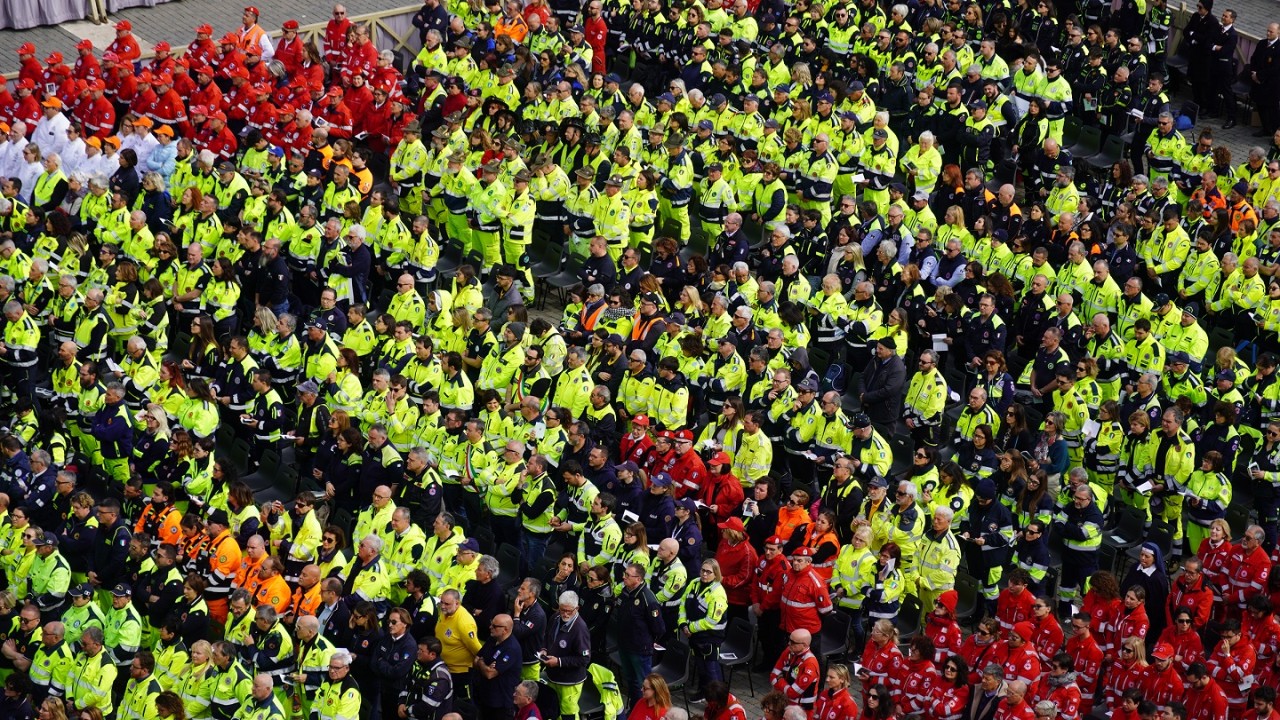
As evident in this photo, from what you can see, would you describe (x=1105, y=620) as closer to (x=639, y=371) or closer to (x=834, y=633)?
(x=834, y=633)

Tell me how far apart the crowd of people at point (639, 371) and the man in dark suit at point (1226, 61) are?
0.21 feet

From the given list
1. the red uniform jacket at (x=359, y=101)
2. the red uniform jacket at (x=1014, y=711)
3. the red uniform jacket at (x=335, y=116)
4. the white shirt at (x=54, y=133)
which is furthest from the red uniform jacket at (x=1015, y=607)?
the white shirt at (x=54, y=133)

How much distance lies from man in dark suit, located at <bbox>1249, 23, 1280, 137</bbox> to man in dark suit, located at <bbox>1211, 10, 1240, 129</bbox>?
11.5 inches

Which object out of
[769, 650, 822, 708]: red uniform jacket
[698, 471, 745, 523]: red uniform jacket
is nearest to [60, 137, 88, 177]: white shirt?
[698, 471, 745, 523]: red uniform jacket

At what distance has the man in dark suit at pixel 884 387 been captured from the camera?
779 inches

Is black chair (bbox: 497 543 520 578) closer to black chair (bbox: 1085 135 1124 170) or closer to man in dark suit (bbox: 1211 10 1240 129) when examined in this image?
black chair (bbox: 1085 135 1124 170)

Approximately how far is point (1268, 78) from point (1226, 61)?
0.71m

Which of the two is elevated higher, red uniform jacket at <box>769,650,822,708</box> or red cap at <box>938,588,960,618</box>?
red cap at <box>938,588,960,618</box>

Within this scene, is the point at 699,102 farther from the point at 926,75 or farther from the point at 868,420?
the point at 868,420

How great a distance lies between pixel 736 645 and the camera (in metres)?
17.2

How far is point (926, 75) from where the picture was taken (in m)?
26.1

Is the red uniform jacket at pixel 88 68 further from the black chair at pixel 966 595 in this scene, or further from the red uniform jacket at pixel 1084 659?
the red uniform jacket at pixel 1084 659

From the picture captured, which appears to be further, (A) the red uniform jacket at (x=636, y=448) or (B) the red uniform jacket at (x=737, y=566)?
(A) the red uniform jacket at (x=636, y=448)

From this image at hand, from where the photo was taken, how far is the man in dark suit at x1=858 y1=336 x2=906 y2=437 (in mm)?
19797
